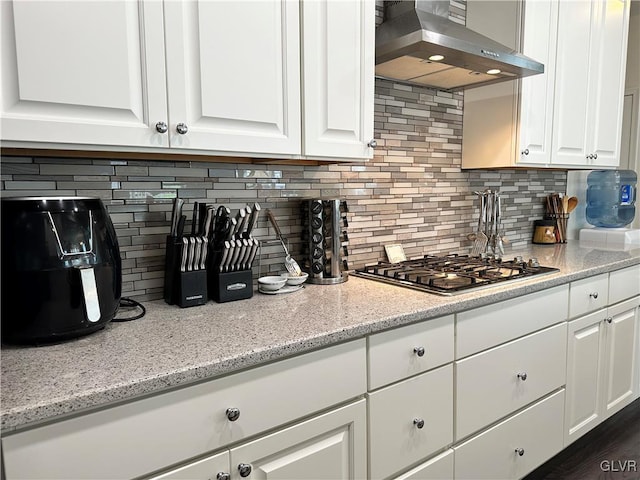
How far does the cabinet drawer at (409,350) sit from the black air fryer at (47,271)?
2.49 feet

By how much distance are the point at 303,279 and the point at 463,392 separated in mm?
690

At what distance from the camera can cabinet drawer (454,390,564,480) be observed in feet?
5.39

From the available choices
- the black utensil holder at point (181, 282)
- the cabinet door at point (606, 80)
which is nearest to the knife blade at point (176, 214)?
the black utensil holder at point (181, 282)

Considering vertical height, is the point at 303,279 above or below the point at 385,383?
above

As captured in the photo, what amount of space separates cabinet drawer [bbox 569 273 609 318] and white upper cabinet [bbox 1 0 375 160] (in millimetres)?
1157

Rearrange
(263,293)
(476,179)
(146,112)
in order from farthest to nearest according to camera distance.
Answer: (476,179) < (263,293) < (146,112)

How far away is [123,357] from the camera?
1034 millimetres

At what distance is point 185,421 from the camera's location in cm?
100

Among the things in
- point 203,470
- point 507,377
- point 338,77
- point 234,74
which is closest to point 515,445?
point 507,377

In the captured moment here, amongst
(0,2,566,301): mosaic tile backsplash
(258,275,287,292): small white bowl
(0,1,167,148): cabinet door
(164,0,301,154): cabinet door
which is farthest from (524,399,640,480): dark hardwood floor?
(0,1,167,148): cabinet door

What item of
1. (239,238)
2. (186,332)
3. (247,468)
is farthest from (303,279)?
(247,468)

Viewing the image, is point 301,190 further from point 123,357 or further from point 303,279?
point 123,357

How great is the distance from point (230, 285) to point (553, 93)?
2036mm

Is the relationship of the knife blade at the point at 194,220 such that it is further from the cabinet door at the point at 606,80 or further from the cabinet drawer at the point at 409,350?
the cabinet door at the point at 606,80
